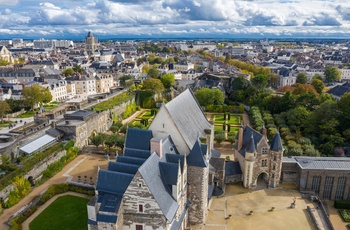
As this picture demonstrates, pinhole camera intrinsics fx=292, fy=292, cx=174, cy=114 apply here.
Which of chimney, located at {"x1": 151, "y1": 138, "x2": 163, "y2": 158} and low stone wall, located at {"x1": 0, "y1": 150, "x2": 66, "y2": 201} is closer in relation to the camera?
chimney, located at {"x1": 151, "y1": 138, "x2": 163, "y2": 158}

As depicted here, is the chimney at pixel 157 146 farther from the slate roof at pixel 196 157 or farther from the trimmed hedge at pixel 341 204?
the trimmed hedge at pixel 341 204

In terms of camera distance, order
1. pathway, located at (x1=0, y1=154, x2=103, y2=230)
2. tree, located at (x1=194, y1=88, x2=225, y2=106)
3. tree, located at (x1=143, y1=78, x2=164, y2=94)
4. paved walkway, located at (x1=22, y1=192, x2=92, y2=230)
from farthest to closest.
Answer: tree, located at (x1=143, y1=78, x2=164, y2=94) → tree, located at (x1=194, y1=88, x2=225, y2=106) → pathway, located at (x1=0, y1=154, x2=103, y2=230) → paved walkway, located at (x1=22, y1=192, x2=92, y2=230)

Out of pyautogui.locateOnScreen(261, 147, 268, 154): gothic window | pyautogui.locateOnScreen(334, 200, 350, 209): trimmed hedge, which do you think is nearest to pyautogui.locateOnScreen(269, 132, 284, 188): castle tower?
pyautogui.locateOnScreen(261, 147, 268, 154): gothic window

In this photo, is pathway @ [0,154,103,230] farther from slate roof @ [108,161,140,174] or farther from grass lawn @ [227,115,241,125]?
grass lawn @ [227,115,241,125]

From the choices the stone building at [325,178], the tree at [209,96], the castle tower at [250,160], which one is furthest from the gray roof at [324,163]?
the tree at [209,96]

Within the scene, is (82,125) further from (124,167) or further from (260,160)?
(260,160)

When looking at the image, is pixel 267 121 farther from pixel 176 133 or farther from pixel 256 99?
pixel 176 133

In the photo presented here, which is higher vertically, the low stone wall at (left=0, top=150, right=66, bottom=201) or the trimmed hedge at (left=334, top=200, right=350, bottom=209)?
the low stone wall at (left=0, top=150, right=66, bottom=201)
